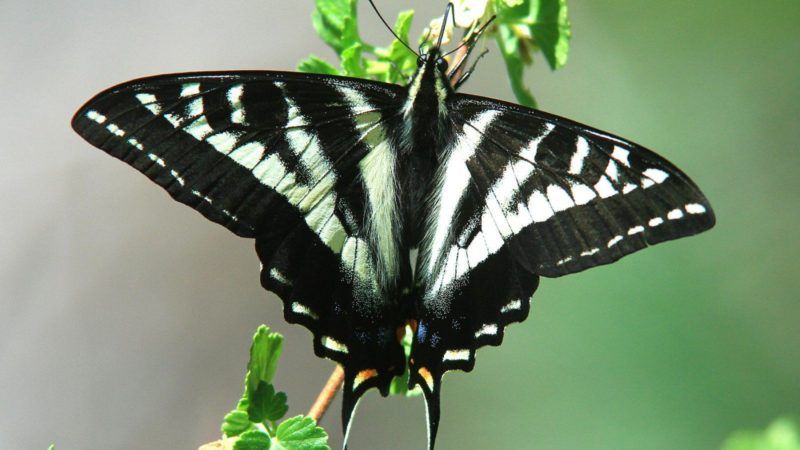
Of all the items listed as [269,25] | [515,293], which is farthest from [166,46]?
[515,293]

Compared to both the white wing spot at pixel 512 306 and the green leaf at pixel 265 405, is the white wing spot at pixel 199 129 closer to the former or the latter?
the green leaf at pixel 265 405

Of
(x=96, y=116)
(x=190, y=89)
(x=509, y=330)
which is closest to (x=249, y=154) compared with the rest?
(x=190, y=89)

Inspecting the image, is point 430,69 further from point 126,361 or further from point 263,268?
point 126,361

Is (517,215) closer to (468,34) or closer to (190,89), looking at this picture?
(468,34)

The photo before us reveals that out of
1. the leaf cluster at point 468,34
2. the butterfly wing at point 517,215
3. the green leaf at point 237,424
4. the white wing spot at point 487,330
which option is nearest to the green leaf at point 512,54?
the leaf cluster at point 468,34

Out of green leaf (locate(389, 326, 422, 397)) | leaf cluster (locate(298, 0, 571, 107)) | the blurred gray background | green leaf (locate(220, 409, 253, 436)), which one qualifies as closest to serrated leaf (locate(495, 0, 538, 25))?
leaf cluster (locate(298, 0, 571, 107))

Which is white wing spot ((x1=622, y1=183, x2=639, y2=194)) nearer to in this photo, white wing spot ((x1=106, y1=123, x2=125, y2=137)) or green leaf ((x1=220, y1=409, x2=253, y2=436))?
green leaf ((x1=220, y1=409, x2=253, y2=436))

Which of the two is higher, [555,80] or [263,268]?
[555,80]
